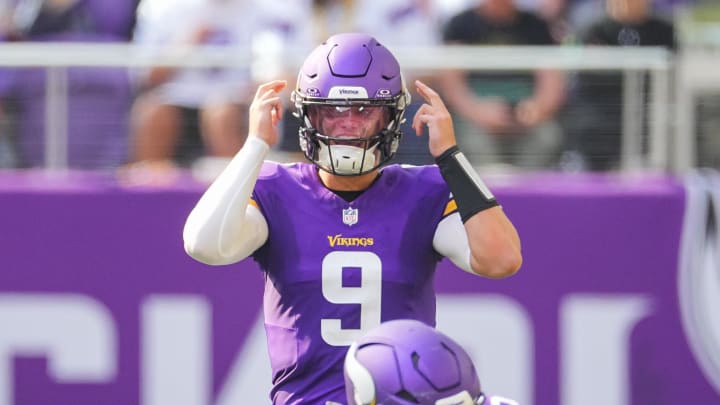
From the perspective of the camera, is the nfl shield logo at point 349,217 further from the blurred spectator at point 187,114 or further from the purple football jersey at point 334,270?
the blurred spectator at point 187,114

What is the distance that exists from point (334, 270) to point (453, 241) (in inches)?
13.5

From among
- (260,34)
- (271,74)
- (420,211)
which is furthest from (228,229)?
(260,34)

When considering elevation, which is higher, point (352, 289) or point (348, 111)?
point (348, 111)

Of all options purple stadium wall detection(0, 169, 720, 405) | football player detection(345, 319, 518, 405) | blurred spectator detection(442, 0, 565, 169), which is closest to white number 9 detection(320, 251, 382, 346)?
football player detection(345, 319, 518, 405)

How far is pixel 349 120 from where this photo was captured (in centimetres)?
400

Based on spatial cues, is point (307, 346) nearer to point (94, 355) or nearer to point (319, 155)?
point (319, 155)

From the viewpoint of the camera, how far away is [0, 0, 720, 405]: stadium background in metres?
6.31

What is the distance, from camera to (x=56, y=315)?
6.34 m

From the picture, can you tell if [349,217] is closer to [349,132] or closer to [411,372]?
[349,132]

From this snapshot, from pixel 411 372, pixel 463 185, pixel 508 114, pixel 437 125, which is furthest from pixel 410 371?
pixel 508 114

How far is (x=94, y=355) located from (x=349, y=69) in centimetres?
282

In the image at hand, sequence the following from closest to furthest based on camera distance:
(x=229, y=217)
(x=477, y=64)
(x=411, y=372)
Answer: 1. (x=411, y=372)
2. (x=229, y=217)
3. (x=477, y=64)

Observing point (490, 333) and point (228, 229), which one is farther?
point (490, 333)

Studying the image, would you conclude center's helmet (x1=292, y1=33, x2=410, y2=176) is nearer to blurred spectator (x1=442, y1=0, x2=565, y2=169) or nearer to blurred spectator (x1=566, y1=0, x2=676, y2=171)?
blurred spectator (x1=442, y1=0, x2=565, y2=169)
